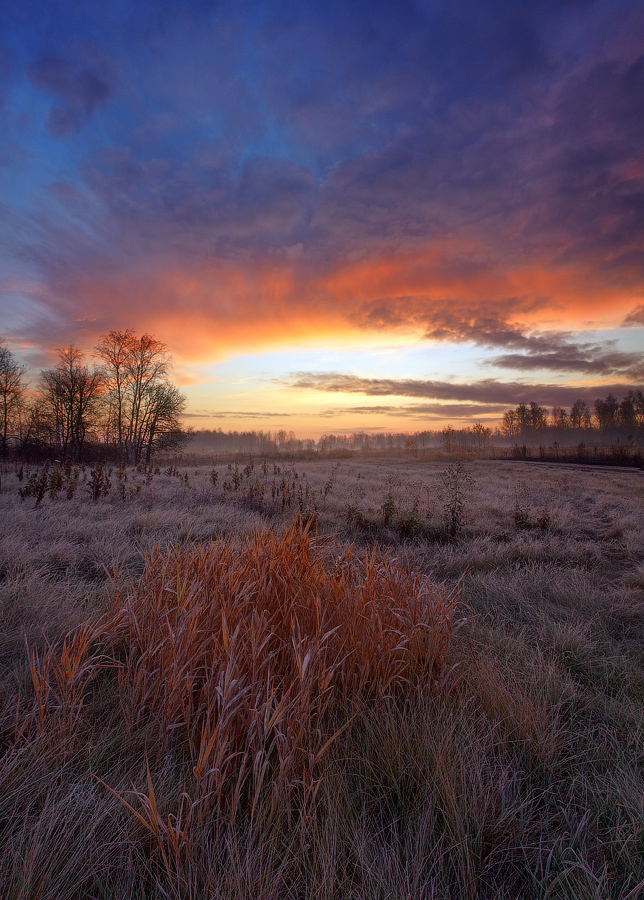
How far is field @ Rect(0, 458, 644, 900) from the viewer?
113cm

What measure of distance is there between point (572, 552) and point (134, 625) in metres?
6.15

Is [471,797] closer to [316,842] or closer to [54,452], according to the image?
[316,842]

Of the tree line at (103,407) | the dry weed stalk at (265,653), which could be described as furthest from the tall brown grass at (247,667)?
the tree line at (103,407)

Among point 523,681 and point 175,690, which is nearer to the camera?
point 175,690

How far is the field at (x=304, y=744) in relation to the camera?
1.13 m

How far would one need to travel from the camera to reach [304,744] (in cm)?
165

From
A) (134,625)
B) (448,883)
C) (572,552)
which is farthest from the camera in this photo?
(572,552)

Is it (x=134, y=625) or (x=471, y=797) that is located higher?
(x=134, y=625)

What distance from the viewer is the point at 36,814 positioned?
1.24 m

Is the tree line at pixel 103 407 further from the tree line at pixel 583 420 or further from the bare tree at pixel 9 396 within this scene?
the tree line at pixel 583 420

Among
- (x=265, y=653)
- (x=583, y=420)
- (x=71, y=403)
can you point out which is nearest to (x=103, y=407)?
(x=71, y=403)

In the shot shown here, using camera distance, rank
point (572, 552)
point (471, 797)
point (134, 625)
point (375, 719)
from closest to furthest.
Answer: point (471, 797) < point (375, 719) < point (134, 625) < point (572, 552)

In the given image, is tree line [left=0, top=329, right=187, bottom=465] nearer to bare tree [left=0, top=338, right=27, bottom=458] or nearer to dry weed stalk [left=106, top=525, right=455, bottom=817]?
bare tree [left=0, top=338, right=27, bottom=458]

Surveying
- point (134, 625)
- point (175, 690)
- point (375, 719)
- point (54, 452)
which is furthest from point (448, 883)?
point (54, 452)
